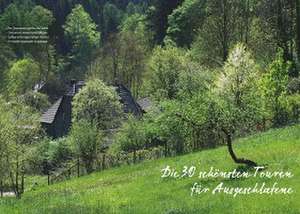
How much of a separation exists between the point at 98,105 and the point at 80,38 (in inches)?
3364

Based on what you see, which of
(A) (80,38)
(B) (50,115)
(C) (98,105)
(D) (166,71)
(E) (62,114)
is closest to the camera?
(C) (98,105)

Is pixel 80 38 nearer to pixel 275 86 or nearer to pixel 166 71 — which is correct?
pixel 166 71

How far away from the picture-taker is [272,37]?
190ft

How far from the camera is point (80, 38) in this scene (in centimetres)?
14612

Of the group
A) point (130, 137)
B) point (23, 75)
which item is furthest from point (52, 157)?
point (23, 75)

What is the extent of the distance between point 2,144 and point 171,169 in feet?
49.2

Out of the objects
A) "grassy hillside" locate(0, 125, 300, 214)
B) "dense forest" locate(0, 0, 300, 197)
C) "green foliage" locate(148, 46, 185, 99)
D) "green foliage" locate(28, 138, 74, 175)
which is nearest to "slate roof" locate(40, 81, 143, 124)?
"dense forest" locate(0, 0, 300, 197)

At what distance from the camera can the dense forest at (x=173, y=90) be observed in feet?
93.5

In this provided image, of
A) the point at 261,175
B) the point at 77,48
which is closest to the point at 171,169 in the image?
the point at 261,175

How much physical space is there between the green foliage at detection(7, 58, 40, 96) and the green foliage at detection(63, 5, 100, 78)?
26413 millimetres

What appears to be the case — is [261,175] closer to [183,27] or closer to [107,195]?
[107,195]

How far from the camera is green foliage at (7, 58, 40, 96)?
346 ft

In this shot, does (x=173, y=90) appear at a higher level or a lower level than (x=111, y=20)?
lower

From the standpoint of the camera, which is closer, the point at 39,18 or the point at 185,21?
the point at 185,21
